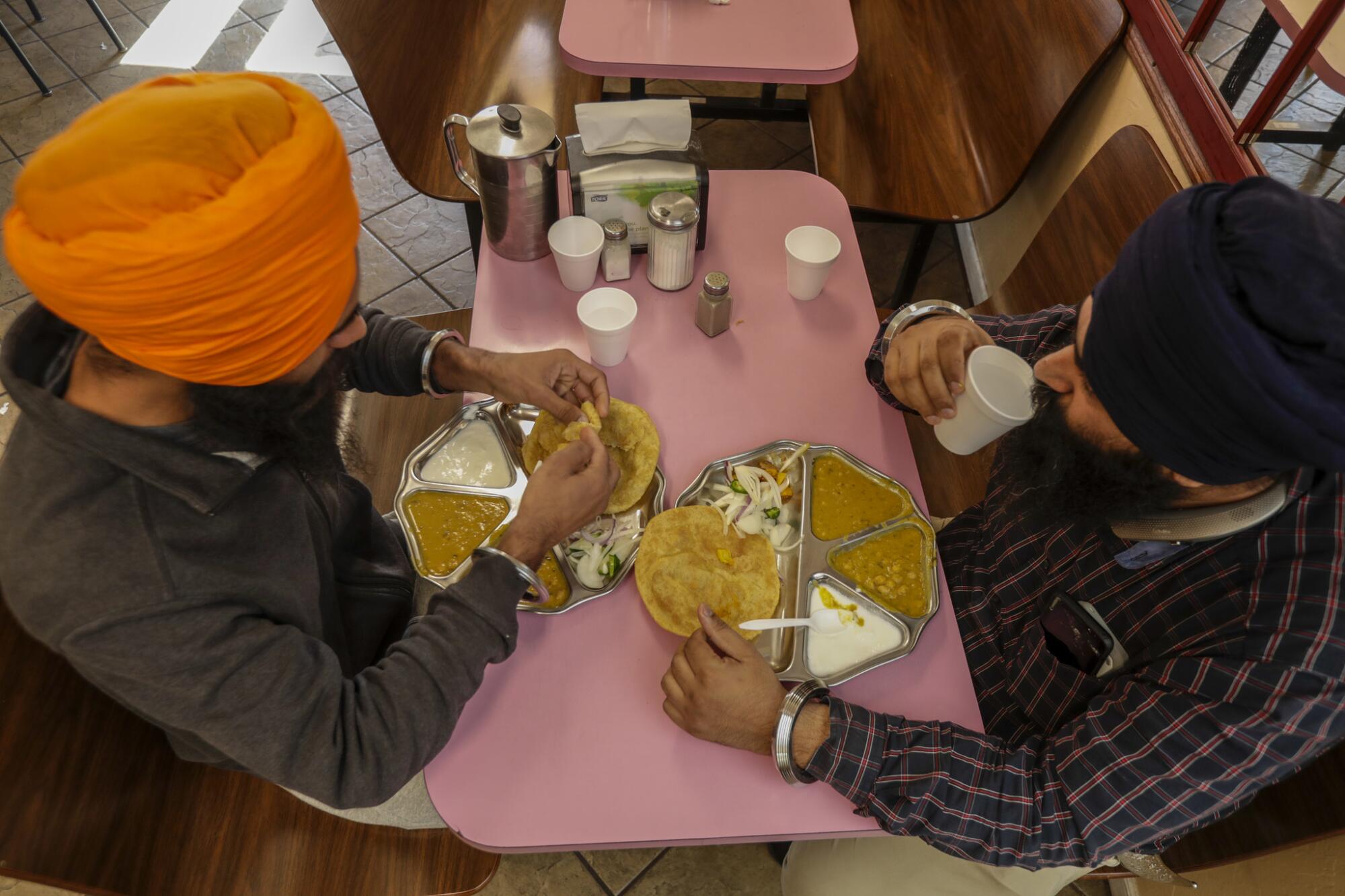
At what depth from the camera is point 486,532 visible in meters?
1.58

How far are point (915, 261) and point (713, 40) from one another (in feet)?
3.39

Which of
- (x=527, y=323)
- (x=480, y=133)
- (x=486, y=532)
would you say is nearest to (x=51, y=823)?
(x=486, y=532)

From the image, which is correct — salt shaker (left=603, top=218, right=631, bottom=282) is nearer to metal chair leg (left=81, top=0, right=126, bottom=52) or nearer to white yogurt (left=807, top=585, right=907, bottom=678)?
white yogurt (left=807, top=585, right=907, bottom=678)

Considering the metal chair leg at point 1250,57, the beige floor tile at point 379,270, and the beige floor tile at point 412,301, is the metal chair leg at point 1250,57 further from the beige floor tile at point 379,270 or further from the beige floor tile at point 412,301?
the beige floor tile at point 379,270

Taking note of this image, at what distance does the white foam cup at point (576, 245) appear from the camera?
1816 millimetres

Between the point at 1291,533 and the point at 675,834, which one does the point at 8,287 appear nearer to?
the point at 675,834

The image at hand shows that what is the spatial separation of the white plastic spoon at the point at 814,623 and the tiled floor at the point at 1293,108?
57.9 inches

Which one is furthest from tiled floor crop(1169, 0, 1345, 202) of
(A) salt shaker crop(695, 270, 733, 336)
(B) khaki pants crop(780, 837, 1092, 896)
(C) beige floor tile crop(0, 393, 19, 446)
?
(C) beige floor tile crop(0, 393, 19, 446)

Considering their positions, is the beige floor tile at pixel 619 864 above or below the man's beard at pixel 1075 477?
below

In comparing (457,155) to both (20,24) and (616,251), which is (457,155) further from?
(20,24)

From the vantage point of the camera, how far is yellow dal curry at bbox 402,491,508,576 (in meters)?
1.54

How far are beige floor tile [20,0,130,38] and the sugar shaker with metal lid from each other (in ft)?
14.8

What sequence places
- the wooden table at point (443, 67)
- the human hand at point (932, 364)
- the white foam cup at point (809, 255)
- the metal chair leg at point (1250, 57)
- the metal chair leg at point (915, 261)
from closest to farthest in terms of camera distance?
the human hand at point (932, 364), the white foam cup at point (809, 255), the metal chair leg at point (1250, 57), the wooden table at point (443, 67), the metal chair leg at point (915, 261)

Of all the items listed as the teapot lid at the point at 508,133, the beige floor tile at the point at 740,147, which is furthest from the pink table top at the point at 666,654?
the beige floor tile at the point at 740,147
